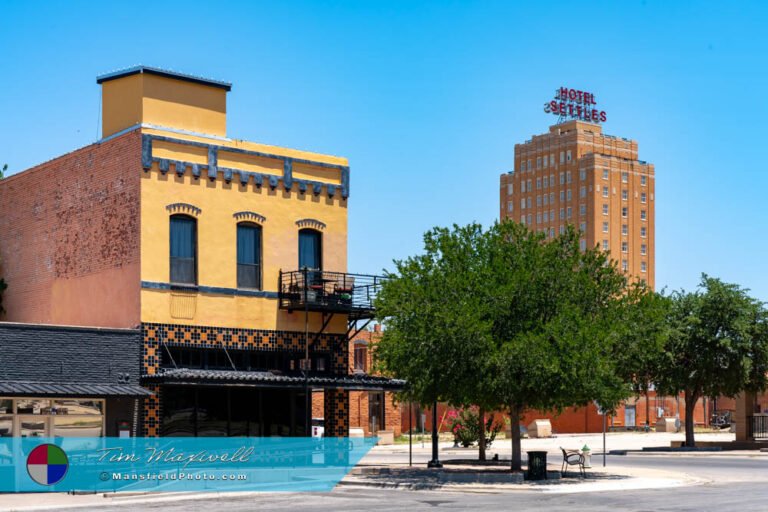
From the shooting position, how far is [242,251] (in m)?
38.0

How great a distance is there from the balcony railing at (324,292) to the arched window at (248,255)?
35.2 inches

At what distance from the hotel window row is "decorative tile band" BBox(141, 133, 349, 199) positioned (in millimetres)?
1454

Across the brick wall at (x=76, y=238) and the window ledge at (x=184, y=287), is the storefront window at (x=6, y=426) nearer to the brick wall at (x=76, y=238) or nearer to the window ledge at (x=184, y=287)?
the brick wall at (x=76, y=238)

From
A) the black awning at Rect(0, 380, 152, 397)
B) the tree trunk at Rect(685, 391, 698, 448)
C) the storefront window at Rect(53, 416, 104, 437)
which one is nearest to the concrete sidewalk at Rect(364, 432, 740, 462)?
the tree trunk at Rect(685, 391, 698, 448)

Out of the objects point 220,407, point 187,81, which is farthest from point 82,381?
point 187,81

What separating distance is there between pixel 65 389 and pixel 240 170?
955 centimetres

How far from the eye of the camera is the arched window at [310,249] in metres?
39.4

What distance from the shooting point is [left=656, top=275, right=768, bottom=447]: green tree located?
54188 mm

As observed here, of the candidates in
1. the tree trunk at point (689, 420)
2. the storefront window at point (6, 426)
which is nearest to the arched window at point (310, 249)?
the storefront window at point (6, 426)

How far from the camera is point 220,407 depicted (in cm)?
3681

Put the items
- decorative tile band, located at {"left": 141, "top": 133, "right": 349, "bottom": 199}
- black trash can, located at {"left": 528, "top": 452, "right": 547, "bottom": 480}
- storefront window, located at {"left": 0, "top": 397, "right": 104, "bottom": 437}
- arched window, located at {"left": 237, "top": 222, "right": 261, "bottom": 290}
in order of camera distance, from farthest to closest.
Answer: arched window, located at {"left": 237, "top": 222, "right": 261, "bottom": 290} < decorative tile band, located at {"left": 141, "top": 133, "right": 349, "bottom": 199} < black trash can, located at {"left": 528, "top": 452, "right": 547, "bottom": 480} < storefront window, located at {"left": 0, "top": 397, "right": 104, "bottom": 437}

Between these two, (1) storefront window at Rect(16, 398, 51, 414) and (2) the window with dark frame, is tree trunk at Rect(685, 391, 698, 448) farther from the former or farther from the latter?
(1) storefront window at Rect(16, 398, 51, 414)

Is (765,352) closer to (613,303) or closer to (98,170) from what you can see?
(613,303)

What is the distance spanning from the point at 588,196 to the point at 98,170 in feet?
429
